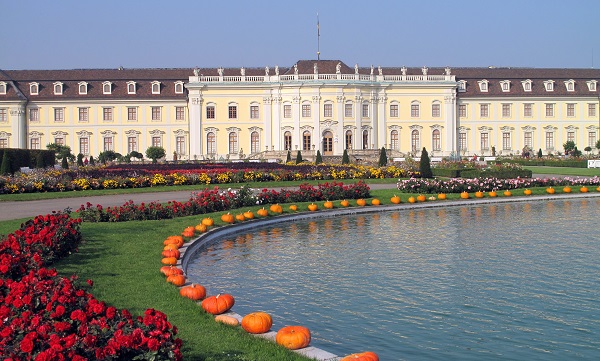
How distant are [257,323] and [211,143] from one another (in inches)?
2238

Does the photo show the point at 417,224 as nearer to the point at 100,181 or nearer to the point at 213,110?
the point at 100,181

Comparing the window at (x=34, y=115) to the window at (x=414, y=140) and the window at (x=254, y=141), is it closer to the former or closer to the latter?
the window at (x=254, y=141)

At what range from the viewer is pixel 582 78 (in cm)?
6831

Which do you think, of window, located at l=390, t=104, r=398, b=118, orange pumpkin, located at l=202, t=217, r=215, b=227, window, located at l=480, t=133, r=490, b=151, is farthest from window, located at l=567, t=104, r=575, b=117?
orange pumpkin, located at l=202, t=217, r=215, b=227

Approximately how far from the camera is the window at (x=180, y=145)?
2544 inches

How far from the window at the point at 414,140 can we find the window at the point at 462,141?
403 centimetres

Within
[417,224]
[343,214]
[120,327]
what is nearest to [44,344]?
[120,327]

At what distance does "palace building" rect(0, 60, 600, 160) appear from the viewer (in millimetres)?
62688

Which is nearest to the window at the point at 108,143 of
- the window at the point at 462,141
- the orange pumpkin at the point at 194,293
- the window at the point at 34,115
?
the window at the point at 34,115

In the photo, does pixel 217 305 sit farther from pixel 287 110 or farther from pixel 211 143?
pixel 211 143

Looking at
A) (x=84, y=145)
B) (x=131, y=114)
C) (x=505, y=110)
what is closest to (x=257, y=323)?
(x=131, y=114)

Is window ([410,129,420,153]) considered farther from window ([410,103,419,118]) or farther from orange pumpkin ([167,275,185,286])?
orange pumpkin ([167,275,185,286])

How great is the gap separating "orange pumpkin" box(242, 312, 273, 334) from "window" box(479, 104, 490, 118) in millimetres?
61378

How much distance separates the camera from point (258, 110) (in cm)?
6400
